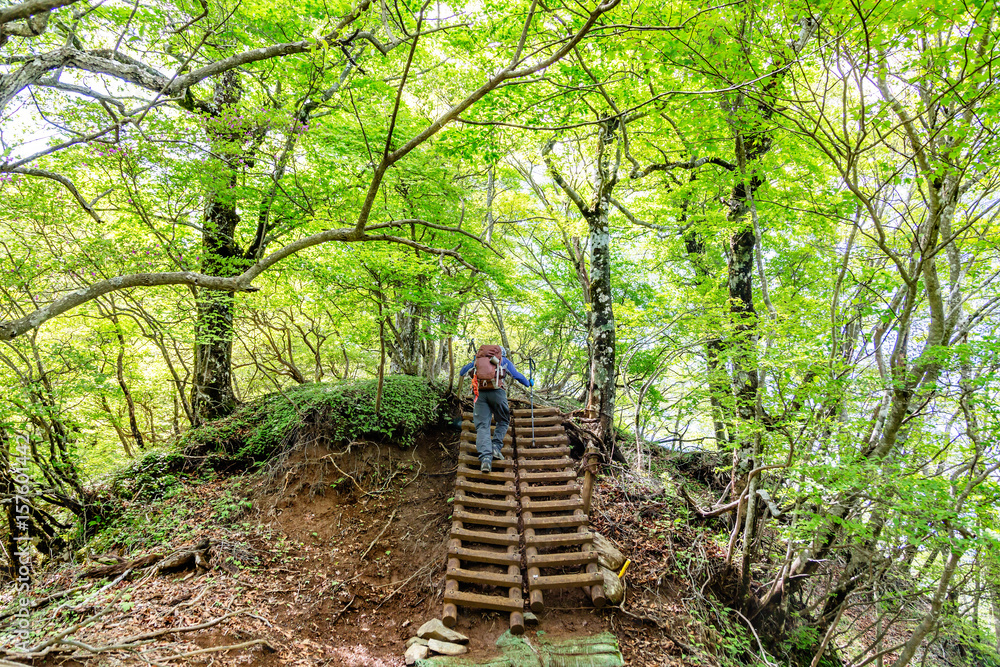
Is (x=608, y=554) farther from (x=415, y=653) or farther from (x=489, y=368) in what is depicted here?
(x=489, y=368)

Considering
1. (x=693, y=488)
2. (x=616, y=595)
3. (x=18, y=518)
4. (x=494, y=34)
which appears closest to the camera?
(x=616, y=595)

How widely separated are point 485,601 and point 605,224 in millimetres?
6540

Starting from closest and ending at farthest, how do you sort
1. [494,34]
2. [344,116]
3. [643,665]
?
[643,665]
[494,34]
[344,116]

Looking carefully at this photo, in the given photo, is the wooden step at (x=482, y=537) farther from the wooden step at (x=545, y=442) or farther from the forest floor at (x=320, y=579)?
the wooden step at (x=545, y=442)

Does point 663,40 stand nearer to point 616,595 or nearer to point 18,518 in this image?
point 616,595

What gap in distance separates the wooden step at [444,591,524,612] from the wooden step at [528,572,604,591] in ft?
0.79

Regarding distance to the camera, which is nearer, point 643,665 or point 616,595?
point 643,665

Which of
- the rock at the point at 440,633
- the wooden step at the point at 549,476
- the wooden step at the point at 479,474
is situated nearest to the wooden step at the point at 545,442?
the wooden step at the point at 549,476

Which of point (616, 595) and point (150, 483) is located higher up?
point (150, 483)

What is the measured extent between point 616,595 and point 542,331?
29.7 feet

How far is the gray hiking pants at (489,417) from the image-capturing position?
639 centimetres

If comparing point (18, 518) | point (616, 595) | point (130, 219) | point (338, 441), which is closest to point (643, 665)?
point (616, 595)

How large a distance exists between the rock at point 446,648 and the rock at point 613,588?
161 centimetres

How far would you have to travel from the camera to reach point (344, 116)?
29.7 ft
